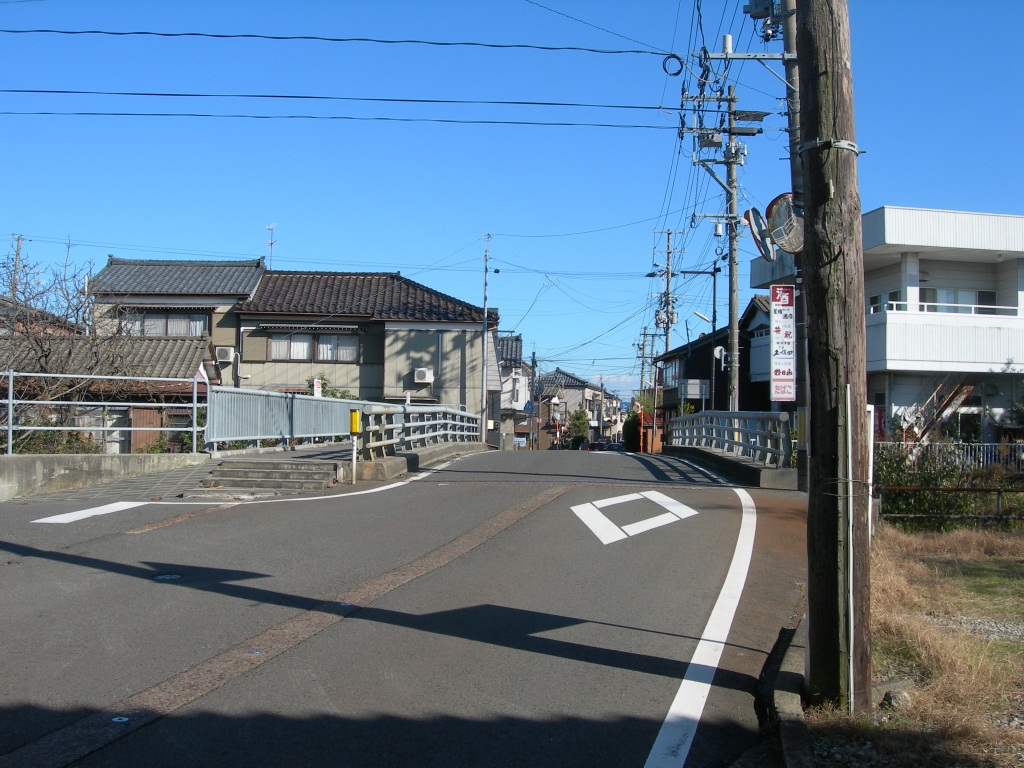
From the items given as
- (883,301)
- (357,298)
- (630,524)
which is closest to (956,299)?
(883,301)

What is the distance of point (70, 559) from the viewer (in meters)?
8.52

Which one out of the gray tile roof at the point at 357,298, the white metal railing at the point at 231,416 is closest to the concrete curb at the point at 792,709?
the white metal railing at the point at 231,416

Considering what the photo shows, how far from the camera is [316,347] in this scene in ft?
123

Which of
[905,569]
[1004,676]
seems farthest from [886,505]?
[1004,676]

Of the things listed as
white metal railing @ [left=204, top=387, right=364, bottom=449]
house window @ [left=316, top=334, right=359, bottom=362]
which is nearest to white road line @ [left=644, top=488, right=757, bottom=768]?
white metal railing @ [left=204, top=387, right=364, bottom=449]

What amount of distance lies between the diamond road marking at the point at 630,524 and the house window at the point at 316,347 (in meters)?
26.0

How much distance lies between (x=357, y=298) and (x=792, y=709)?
115 feet

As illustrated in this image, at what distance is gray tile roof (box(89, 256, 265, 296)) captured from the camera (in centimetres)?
3719

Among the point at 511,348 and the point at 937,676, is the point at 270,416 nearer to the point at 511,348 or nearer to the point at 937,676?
the point at 937,676

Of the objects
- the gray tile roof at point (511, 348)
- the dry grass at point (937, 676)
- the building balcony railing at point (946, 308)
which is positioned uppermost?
the gray tile roof at point (511, 348)

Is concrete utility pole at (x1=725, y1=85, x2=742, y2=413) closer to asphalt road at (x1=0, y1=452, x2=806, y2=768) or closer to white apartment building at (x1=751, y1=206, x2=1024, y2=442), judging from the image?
white apartment building at (x1=751, y1=206, x2=1024, y2=442)

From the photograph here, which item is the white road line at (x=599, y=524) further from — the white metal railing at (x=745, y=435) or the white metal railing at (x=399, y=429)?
the white metal railing at (x=399, y=429)

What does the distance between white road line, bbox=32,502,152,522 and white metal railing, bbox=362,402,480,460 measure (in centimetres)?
431

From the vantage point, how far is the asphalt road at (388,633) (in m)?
4.50
